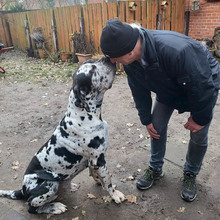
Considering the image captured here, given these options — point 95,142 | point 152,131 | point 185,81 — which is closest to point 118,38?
point 185,81

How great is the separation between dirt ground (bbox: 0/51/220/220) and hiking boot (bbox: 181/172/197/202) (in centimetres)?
7

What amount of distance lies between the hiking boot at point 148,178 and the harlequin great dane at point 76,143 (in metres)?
0.58

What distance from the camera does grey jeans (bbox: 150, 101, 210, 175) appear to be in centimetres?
281

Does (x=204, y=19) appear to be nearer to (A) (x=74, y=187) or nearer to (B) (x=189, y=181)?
(B) (x=189, y=181)

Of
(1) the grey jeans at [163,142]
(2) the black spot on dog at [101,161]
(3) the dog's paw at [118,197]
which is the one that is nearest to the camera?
(2) the black spot on dog at [101,161]

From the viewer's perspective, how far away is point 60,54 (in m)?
11.9

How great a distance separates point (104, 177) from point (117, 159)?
1.11 metres

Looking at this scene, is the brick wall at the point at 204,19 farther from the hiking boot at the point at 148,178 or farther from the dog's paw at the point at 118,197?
the dog's paw at the point at 118,197

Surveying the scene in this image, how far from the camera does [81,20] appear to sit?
11.0 meters

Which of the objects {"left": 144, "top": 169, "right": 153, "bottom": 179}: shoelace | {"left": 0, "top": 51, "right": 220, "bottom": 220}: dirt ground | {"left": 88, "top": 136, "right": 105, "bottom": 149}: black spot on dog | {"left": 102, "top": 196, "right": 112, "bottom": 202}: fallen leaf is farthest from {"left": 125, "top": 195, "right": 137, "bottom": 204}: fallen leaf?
{"left": 88, "top": 136, "right": 105, "bottom": 149}: black spot on dog

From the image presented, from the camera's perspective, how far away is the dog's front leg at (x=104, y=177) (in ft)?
8.81

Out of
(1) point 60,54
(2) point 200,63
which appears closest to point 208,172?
(2) point 200,63

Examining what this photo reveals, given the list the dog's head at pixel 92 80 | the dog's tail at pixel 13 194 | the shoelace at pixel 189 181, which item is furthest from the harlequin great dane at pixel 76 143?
the shoelace at pixel 189 181

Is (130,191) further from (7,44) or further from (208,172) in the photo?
(7,44)
